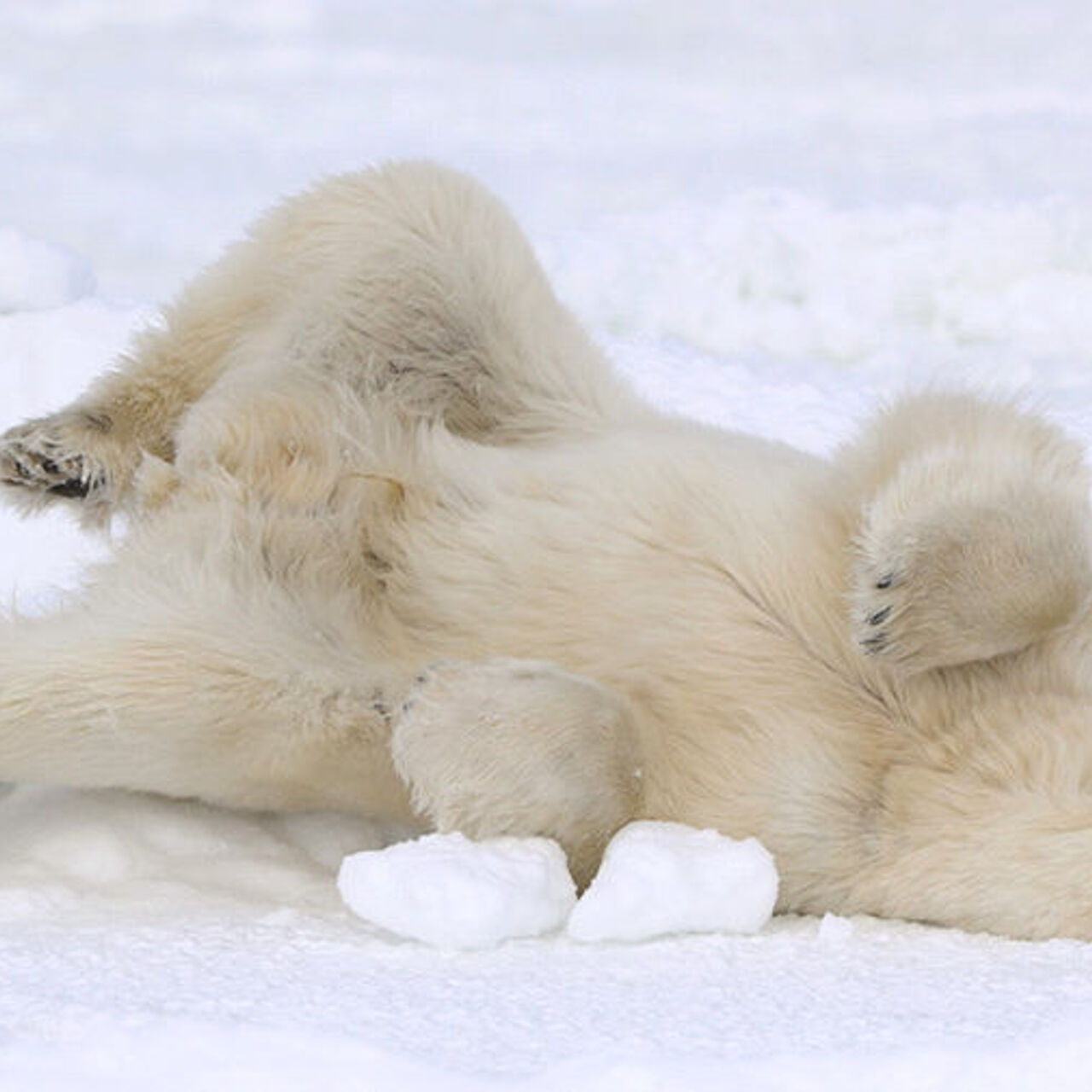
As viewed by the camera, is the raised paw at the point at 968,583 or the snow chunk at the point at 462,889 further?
the raised paw at the point at 968,583

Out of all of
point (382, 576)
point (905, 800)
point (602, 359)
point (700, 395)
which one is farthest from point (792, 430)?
point (905, 800)

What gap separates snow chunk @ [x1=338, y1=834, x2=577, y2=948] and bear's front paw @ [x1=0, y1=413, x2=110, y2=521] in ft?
4.00

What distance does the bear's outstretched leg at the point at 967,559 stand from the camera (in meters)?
2.88

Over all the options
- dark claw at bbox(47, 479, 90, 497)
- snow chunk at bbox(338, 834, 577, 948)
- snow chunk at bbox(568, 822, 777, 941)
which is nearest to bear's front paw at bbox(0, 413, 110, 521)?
dark claw at bbox(47, 479, 90, 497)

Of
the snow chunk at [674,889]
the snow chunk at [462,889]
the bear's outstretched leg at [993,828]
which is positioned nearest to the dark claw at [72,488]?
the snow chunk at [462,889]

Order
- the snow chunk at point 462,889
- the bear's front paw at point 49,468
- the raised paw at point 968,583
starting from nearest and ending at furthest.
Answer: the snow chunk at point 462,889 < the raised paw at point 968,583 < the bear's front paw at point 49,468

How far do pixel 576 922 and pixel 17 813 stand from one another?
0.94 metres

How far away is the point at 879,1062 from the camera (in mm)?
2209

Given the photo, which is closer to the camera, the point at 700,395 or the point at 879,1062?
the point at 879,1062

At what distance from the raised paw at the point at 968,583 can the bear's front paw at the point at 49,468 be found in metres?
1.48

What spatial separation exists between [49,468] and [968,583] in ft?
5.49

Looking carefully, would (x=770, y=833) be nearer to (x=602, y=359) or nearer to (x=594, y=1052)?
(x=594, y=1052)

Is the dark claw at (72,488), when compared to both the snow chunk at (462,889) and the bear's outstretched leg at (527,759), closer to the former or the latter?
the bear's outstretched leg at (527,759)

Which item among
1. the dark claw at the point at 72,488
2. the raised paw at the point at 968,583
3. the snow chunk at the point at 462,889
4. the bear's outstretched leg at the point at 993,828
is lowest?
the snow chunk at the point at 462,889
